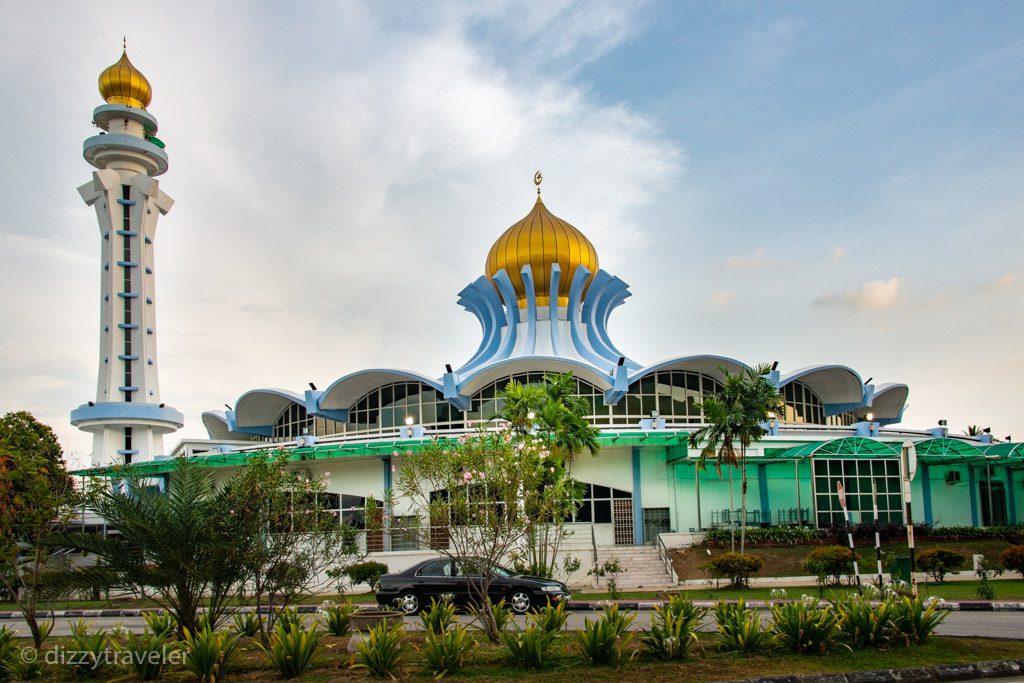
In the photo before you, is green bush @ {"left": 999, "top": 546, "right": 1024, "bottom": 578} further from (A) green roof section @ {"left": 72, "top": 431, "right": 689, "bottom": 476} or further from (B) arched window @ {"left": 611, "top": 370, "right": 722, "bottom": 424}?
(B) arched window @ {"left": 611, "top": 370, "right": 722, "bottom": 424}

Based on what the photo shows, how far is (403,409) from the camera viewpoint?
156ft

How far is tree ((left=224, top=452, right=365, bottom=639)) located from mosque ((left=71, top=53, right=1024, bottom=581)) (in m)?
11.3

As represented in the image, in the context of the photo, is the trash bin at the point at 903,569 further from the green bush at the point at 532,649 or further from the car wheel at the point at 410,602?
the green bush at the point at 532,649

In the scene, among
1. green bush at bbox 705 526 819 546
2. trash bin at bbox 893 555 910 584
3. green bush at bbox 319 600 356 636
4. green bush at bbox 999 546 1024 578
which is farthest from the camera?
green bush at bbox 705 526 819 546

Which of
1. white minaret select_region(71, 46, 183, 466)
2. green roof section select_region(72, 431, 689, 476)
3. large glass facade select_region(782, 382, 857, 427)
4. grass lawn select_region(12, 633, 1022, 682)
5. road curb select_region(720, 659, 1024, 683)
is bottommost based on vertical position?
road curb select_region(720, 659, 1024, 683)

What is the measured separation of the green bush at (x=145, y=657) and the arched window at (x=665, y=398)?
3413cm

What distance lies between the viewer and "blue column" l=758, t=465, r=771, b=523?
38906 mm

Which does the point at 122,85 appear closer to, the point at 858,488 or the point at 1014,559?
the point at 858,488

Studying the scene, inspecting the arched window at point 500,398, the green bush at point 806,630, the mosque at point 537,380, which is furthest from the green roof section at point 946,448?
the green bush at point 806,630

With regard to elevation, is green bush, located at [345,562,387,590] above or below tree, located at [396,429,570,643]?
below

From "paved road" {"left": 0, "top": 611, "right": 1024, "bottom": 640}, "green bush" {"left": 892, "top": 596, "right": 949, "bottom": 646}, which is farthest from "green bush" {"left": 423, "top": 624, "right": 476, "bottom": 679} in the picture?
"green bush" {"left": 892, "top": 596, "right": 949, "bottom": 646}

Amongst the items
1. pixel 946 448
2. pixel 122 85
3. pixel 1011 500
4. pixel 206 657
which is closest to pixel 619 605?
pixel 206 657

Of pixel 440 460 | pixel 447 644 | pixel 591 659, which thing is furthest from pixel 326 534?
pixel 591 659

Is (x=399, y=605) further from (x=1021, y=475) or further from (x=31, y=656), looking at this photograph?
(x=1021, y=475)
